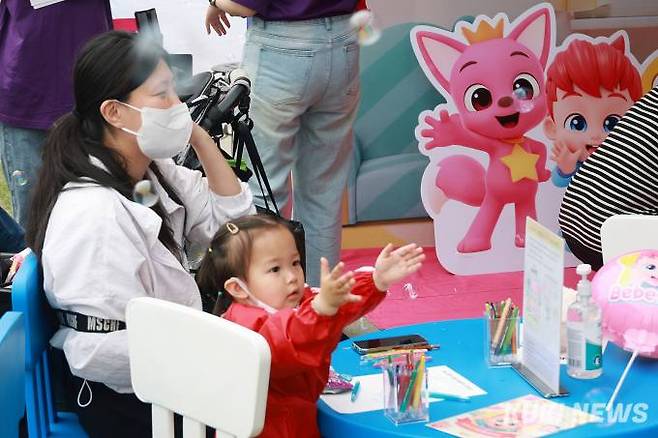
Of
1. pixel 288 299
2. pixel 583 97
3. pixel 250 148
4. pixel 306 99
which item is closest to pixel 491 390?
pixel 288 299

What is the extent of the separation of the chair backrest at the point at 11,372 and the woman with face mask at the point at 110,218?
308mm

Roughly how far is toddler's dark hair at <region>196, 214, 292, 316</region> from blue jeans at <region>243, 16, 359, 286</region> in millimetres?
1385

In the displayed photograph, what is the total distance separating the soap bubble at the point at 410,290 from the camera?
452 cm

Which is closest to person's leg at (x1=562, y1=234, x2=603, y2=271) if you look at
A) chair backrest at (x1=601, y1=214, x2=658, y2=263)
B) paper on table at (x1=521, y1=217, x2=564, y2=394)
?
chair backrest at (x1=601, y1=214, x2=658, y2=263)

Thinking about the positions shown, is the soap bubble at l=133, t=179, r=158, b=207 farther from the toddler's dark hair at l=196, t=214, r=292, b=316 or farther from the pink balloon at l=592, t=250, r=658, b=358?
the pink balloon at l=592, t=250, r=658, b=358

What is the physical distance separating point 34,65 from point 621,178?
6.24ft

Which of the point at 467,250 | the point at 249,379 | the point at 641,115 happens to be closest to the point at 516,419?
the point at 249,379

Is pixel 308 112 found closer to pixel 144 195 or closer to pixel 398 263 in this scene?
pixel 144 195

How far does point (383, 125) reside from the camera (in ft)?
16.3

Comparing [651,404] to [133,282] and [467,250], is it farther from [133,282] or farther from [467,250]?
[467,250]

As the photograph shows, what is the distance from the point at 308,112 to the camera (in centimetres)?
383

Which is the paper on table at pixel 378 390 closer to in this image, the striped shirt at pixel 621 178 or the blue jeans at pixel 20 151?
the striped shirt at pixel 621 178

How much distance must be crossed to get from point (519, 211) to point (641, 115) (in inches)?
61.6

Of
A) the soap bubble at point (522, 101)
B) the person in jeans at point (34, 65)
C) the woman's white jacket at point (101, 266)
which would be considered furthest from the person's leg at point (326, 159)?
the woman's white jacket at point (101, 266)
